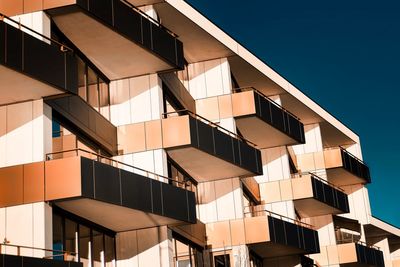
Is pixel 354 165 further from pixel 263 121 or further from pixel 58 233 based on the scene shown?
pixel 58 233

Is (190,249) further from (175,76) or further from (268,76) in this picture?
(268,76)

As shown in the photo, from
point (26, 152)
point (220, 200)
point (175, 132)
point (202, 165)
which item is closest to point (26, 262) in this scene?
point (26, 152)

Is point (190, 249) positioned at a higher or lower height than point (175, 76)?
lower

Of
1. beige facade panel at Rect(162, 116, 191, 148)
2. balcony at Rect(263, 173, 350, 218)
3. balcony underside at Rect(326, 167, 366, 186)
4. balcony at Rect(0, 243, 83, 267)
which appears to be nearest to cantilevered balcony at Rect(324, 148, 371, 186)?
balcony underside at Rect(326, 167, 366, 186)

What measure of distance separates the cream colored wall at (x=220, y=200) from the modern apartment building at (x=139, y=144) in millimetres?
54

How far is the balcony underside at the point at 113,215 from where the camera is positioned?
24609 millimetres

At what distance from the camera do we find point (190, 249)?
33.9 meters

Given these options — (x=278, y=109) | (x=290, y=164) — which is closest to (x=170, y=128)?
(x=278, y=109)

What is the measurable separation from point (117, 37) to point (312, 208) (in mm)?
23105

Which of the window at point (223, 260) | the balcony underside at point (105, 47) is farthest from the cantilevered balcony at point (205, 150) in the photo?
the window at point (223, 260)

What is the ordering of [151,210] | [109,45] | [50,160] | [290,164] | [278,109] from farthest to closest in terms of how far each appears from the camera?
1. [290,164]
2. [278,109]
3. [109,45]
4. [151,210]
5. [50,160]

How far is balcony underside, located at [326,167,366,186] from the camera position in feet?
176

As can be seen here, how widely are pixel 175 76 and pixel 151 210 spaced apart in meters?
9.25

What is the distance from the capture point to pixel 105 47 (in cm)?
2927
